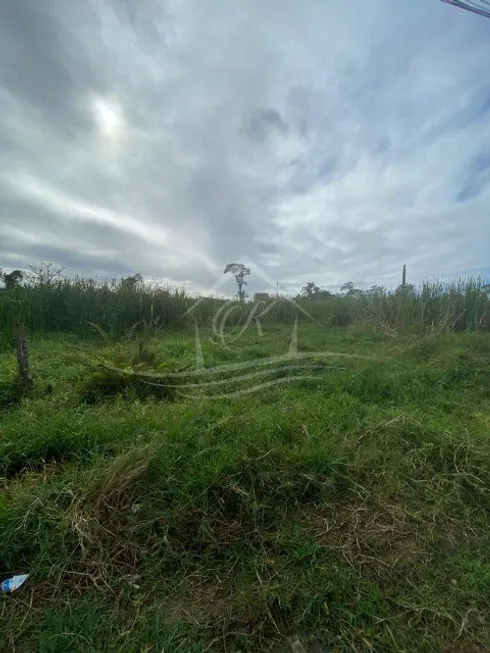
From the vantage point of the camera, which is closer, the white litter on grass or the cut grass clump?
the white litter on grass

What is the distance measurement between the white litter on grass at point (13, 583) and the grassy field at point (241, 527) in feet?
0.12

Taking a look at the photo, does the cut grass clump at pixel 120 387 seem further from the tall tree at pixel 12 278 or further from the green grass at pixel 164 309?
the tall tree at pixel 12 278

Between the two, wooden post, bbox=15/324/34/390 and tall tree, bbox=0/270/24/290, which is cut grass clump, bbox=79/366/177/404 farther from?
tall tree, bbox=0/270/24/290

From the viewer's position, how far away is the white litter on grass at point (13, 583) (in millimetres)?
1253

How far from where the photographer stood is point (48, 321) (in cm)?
692

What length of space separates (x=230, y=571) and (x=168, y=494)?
0.46m

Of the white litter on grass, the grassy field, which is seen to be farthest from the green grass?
the white litter on grass

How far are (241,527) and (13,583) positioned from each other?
3.02 feet

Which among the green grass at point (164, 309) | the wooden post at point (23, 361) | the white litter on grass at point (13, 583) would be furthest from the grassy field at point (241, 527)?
the green grass at point (164, 309)

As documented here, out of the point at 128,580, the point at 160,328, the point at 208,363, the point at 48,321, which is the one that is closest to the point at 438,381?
the point at 208,363

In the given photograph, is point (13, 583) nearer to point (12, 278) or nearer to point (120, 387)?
point (120, 387)

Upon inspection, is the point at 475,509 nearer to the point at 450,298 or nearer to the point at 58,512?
the point at 58,512

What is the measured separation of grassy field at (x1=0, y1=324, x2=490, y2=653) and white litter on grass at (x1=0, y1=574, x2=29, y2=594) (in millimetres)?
38

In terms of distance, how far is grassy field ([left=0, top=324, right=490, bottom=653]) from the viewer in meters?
1.15
